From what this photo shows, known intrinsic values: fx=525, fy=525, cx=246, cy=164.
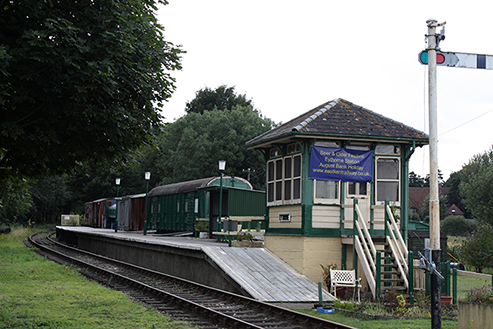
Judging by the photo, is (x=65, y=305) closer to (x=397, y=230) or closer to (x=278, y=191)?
(x=278, y=191)

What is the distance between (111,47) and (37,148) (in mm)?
2168

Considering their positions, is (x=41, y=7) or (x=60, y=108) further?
(x=60, y=108)

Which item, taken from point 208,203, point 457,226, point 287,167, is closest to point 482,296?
point 287,167

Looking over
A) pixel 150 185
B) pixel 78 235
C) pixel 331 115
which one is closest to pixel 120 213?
pixel 78 235

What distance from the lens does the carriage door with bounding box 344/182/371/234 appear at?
1491 centimetres

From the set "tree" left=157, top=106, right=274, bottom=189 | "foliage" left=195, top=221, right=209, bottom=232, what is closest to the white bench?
"foliage" left=195, top=221, right=209, bottom=232

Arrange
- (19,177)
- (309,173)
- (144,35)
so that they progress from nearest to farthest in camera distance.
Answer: (144,35) → (19,177) → (309,173)

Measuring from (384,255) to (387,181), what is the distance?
88.7 inches

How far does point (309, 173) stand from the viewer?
14.7m

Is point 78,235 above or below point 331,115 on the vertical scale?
below

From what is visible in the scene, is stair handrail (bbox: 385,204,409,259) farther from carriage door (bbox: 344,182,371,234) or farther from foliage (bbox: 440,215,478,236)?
foliage (bbox: 440,215,478,236)

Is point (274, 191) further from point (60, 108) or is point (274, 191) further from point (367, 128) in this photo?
point (60, 108)

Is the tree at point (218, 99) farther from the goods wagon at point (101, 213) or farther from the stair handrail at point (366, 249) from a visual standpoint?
the stair handrail at point (366, 249)

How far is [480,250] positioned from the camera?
22.6 m
